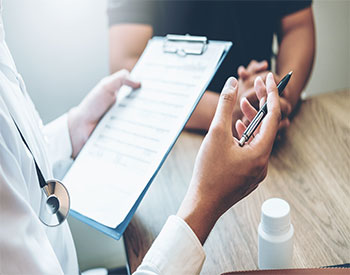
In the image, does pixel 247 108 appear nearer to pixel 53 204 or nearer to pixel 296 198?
pixel 296 198

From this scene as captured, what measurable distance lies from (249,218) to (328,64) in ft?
4.16

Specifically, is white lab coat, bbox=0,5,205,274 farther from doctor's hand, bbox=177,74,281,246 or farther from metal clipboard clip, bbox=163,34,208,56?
metal clipboard clip, bbox=163,34,208,56

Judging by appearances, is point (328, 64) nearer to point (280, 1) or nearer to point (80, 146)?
point (280, 1)

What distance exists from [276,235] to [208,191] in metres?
0.14

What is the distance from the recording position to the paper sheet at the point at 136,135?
2.23 feet

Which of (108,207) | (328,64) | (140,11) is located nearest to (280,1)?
(140,11)

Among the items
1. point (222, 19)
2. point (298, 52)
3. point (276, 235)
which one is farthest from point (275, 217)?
point (222, 19)

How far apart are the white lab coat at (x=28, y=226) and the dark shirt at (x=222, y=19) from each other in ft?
1.99

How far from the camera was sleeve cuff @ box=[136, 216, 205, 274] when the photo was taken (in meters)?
0.52

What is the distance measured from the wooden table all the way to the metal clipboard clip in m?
0.23

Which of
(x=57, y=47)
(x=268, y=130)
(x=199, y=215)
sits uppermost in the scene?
(x=268, y=130)

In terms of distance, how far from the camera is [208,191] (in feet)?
1.75

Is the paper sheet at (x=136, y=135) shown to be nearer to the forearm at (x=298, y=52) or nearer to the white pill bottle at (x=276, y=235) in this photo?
the white pill bottle at (x=276, y=235)

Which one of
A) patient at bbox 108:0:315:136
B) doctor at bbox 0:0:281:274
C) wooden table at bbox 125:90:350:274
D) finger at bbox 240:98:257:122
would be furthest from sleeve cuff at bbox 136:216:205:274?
patient at bbox 108:0:315:136
